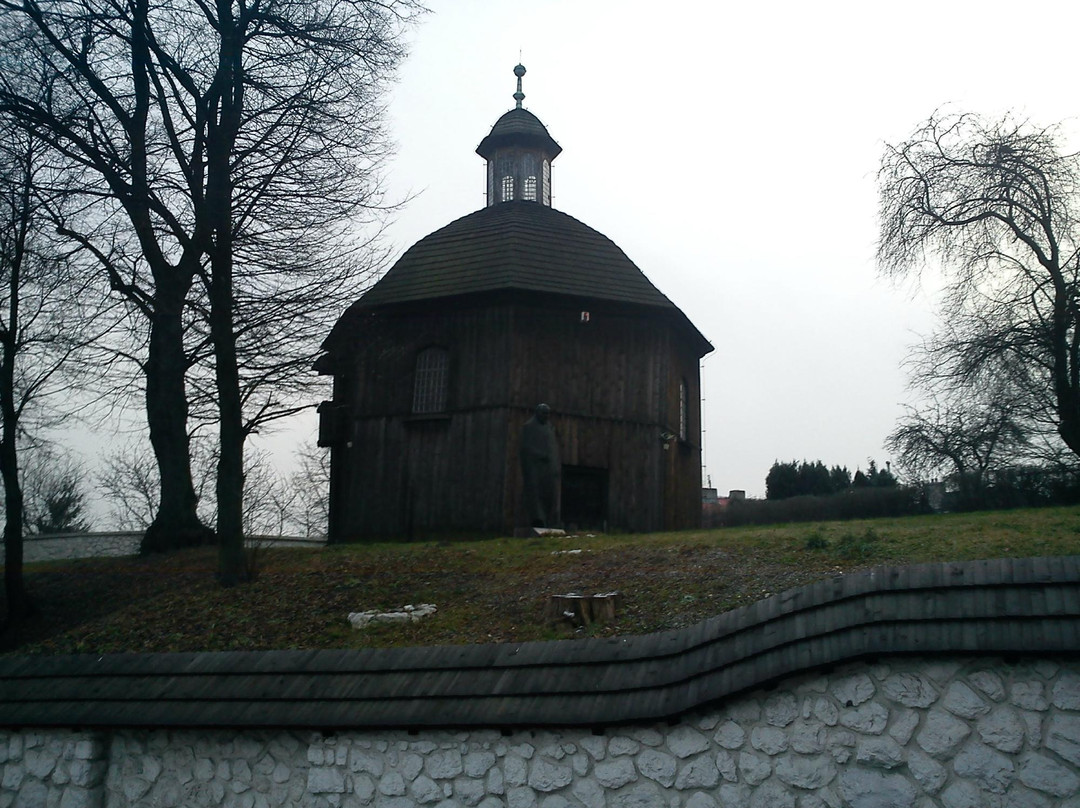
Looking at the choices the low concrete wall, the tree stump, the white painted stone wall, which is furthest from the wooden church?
the white painted stone wall

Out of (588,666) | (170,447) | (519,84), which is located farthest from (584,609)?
(519,84)

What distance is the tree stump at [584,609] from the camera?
1038 centimetres

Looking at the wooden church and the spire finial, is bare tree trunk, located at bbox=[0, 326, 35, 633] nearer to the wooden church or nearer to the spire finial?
the wooden church

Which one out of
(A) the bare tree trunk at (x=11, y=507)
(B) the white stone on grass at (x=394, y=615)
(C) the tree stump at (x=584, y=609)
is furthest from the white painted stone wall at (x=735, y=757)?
(A) the bare tree trunk at (x=11, y=507)

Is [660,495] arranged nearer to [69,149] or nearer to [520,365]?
[520,365]

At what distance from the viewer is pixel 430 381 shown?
74.0ft

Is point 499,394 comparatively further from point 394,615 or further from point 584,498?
point 394,615

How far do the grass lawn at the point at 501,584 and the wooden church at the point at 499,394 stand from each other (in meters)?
4.44

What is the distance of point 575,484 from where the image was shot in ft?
71.4

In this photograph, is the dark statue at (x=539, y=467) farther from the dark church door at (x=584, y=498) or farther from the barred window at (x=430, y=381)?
the barred window at (x=430, y=381)

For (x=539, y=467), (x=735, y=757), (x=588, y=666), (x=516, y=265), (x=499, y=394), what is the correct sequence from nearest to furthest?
(x=735, y=757) < (x=588, y=666) < (x=539, y=467) < (x=499, y=394) < (x=516, y=265)

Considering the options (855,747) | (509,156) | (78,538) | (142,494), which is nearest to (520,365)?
(509,156)

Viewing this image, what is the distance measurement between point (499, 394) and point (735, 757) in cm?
1460

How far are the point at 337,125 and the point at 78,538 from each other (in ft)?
46.8
